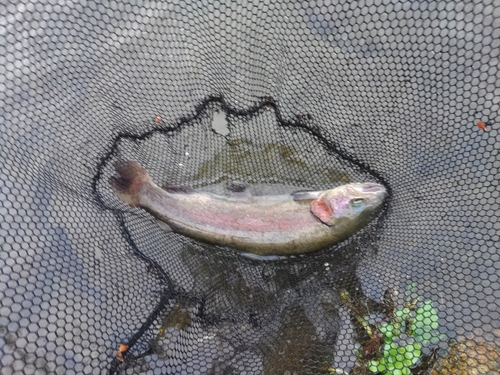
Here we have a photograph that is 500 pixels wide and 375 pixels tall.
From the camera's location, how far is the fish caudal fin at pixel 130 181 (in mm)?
3727

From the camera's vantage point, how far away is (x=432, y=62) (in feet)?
14.8

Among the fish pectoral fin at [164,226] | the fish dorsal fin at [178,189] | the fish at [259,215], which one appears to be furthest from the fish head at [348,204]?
the fish pectoral fin at [164,226]

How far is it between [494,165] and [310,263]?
6.69 ft

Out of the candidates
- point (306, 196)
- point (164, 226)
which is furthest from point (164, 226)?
point (306, 196)

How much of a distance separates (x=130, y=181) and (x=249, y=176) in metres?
1.20

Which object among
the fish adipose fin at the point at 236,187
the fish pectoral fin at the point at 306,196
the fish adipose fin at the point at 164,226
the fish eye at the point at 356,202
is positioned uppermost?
the fish eye at the point at 356,202

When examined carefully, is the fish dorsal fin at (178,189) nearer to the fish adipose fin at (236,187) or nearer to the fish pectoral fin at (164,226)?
the fish pectoral fin at (164,226)

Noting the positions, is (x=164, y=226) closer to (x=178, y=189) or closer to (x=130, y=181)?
(x=178, y=189)

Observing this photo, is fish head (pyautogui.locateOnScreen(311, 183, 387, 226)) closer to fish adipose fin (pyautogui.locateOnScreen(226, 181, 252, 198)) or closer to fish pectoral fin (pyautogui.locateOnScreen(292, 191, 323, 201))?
fish pectoral fin (pyautogui.locateOnScreen(292, 191, 323, 201))

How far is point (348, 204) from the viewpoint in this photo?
3.72 meters

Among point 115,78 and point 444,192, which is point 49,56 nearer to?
point 115,78

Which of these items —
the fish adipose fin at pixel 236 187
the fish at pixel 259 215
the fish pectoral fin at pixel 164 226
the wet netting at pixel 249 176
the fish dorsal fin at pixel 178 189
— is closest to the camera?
the wet netting at pixel 249 176

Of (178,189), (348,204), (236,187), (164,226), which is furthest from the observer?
(236,187)

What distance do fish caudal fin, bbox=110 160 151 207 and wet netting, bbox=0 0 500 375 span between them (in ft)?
0.63
